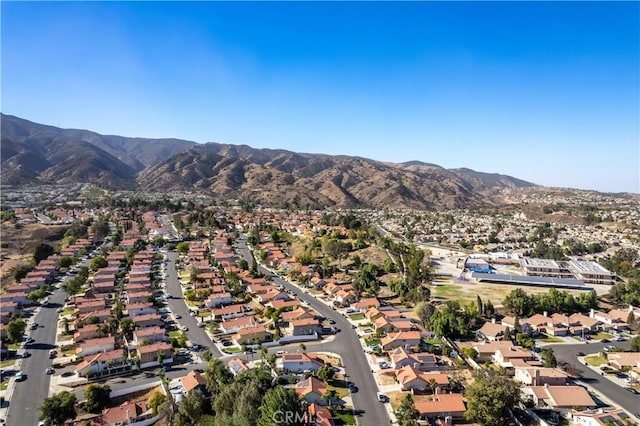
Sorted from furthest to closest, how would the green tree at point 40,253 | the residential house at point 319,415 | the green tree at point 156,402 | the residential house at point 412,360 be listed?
1. the green tree at point 40,253
2. the residential house at point 412,360
3. the green tree at point 156,402
4. the residential house at point 319,415

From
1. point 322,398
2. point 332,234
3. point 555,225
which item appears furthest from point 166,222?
point 555,225

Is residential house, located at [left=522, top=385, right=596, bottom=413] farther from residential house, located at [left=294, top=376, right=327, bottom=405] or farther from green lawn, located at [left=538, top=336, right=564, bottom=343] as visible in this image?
residential house, located at [left=294, top=376, right=327, bottom=405]

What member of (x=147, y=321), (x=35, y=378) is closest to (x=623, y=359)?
(x=147, y=321)

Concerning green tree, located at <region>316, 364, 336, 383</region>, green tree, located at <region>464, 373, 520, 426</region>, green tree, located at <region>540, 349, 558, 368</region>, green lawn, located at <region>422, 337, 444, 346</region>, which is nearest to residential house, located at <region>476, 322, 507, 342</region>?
green lawn, located at <region>422, 337, 444, 346</region>

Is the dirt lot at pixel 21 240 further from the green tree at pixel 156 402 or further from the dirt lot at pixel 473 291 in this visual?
the dirt lot at pixel 473 291

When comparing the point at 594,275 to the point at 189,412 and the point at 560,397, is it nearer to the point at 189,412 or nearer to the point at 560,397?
the point at 560,397

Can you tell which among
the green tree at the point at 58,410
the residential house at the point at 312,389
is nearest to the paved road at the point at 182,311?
the residential house at the point at 312,389

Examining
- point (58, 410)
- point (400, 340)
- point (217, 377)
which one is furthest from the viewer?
point (400, 340)
